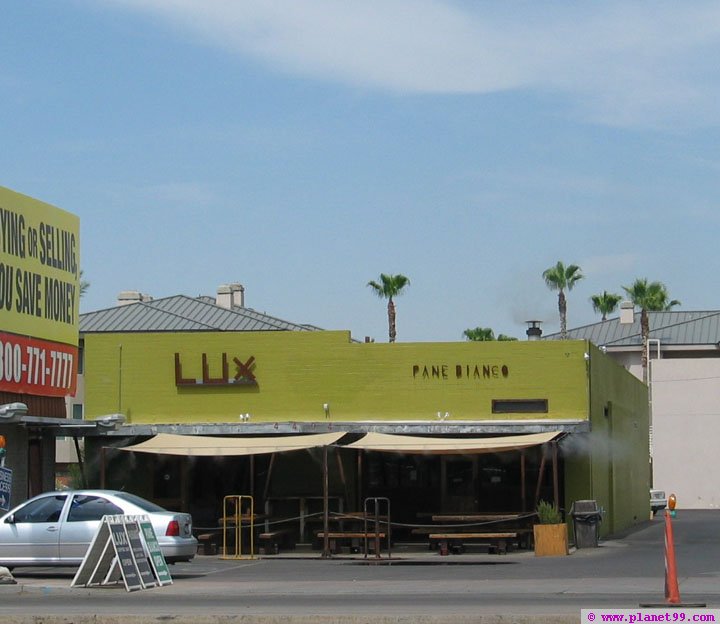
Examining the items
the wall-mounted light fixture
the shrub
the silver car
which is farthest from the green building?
the silver car

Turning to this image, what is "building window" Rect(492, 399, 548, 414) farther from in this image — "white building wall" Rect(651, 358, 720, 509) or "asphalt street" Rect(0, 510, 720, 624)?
"white building wall" Rect(651, 358, 720, 509)

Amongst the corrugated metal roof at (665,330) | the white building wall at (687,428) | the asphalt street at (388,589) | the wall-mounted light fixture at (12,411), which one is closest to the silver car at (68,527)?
the asphalt street at (388,589)

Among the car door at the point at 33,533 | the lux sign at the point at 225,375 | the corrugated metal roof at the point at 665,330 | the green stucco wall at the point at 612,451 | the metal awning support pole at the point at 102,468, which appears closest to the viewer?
the car door at the point at 33,533

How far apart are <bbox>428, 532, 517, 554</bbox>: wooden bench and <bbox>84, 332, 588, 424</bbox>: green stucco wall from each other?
3219 millimetres

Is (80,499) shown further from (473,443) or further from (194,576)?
(473,443)

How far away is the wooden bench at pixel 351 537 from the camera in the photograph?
93.0ft

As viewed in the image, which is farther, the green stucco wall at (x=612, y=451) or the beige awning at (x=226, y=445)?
the green stucco wall at (x=612, y=451)

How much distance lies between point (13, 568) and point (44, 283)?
23.8 feet

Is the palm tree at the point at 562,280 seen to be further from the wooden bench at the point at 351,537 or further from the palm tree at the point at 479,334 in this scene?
the wooden bench at the point at 351,537

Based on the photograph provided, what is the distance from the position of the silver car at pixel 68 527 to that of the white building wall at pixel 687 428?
46.5 metres

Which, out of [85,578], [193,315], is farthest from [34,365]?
[193,315]

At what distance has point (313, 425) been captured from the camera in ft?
99.1

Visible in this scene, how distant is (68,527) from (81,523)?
0.22 metres

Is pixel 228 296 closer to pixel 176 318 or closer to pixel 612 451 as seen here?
pixel 176 318
